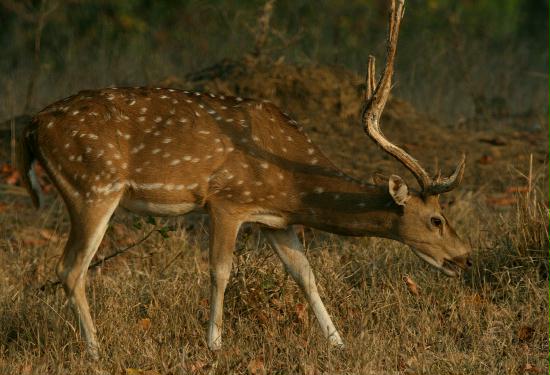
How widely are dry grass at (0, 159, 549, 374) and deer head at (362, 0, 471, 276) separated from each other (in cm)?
44

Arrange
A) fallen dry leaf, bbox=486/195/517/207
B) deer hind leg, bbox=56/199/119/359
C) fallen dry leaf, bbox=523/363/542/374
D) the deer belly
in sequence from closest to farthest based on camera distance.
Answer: fallen dry leaf, bbox=523/363/542/374
deer hind leg, bbox=56/199/119/359
the deer belly
fallen dry leaf, bbox=486/195/517/207

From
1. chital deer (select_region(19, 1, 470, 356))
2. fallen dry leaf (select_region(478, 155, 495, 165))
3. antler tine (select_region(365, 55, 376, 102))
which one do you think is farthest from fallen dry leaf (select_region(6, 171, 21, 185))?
antler tine (select_region(365, 55, 376, 102))

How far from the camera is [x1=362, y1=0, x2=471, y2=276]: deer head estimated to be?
6.49m

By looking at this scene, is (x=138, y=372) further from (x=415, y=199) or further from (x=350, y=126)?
(x=350, y=126)

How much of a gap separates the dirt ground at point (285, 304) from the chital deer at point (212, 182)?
25 cm

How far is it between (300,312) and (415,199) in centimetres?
111

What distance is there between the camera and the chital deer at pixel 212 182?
6.60 metres

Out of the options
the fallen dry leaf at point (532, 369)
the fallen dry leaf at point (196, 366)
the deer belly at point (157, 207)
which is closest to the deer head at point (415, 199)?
the fallen dry leaf at point (532, 369)

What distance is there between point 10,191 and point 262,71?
2.87 metres

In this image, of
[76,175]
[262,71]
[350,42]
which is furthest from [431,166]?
[350,42]

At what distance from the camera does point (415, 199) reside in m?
6.70

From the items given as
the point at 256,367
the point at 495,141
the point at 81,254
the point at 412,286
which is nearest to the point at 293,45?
the point at 495,141

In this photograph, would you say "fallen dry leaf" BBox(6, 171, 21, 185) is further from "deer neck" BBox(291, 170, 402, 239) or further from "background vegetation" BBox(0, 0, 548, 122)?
"deer neck" BBox(291, 170, 402, 239)

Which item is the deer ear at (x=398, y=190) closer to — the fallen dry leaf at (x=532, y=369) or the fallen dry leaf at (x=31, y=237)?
the fallen dry leaf at (x=532, y=369)
